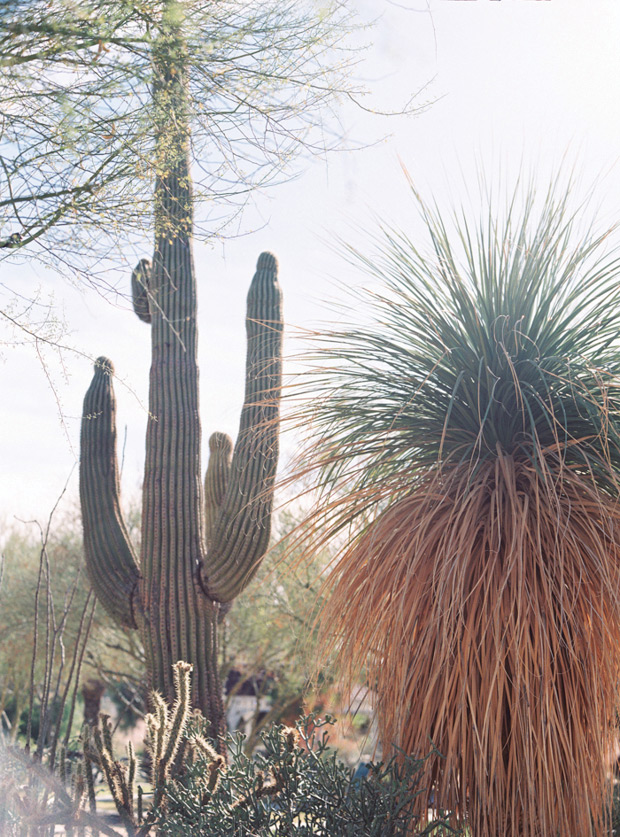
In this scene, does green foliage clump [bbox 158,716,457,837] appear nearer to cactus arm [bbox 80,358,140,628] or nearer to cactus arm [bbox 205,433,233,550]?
cactus arm [bbox 80,358,140,628]

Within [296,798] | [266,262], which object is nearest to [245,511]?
[266,262]

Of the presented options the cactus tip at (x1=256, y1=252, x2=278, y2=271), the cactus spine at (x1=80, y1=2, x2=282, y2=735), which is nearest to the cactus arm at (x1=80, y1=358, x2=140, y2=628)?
the cactus spine at (x1=80, y1=2, x2=282, y2=735)

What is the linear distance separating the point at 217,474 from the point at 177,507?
0.96 metres

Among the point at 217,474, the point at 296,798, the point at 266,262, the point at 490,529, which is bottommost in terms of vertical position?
the point at 296,798

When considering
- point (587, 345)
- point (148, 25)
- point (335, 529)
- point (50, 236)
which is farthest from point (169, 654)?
point (148, 25)

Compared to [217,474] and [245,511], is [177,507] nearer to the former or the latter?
[245,511]

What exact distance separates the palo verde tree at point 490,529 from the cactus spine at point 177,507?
169 cm

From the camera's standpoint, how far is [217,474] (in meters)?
5.64

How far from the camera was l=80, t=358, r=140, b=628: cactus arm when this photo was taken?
4.82 m

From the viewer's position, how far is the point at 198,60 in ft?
7.98

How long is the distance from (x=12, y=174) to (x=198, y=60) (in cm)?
71

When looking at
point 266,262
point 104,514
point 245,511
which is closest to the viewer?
point 245,511

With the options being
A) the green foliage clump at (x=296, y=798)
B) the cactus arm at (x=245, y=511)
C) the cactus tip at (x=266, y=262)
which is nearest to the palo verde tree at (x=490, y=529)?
the green foliage clump at (x=296, y=798)

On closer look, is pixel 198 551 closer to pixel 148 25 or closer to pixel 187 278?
pixel 187 278
